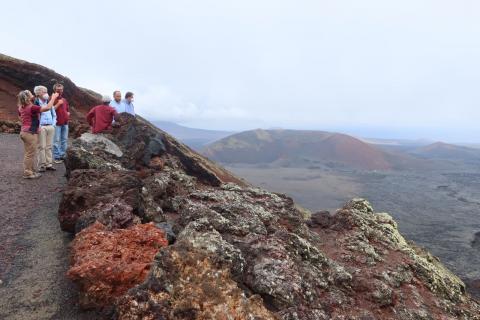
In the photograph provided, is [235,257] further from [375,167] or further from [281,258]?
[375,167]

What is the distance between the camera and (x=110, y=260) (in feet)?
22.9

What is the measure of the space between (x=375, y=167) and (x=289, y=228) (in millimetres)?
149915

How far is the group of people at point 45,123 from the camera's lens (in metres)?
12.5

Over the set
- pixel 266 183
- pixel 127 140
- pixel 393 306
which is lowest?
pixel 266 183

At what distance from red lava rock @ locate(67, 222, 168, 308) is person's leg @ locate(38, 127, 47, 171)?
22.4 feet

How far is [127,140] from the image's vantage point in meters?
16.2

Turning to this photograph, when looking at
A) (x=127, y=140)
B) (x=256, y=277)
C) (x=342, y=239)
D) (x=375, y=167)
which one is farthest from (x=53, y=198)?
(x=375, y=167)

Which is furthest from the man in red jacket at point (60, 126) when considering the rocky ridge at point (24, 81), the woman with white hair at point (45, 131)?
the rocky ridge at point (24, 81)

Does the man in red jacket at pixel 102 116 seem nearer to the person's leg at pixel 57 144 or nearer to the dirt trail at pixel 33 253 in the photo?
the person's leg at pixel 57 144

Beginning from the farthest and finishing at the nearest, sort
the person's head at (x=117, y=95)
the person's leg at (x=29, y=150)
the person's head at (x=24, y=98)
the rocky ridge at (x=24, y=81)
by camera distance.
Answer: the rocky ridge at (x=24, y=81), the person's head at (x=117, y=95), the person's leg at (x=29, y=150), the person's head at (x=24, y=98)

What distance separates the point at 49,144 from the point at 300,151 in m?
169

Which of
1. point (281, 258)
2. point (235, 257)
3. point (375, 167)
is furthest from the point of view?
point (375, 167)

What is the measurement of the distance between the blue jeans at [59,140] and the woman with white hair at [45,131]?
4.53ft

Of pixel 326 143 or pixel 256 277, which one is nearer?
pixel 256 277
